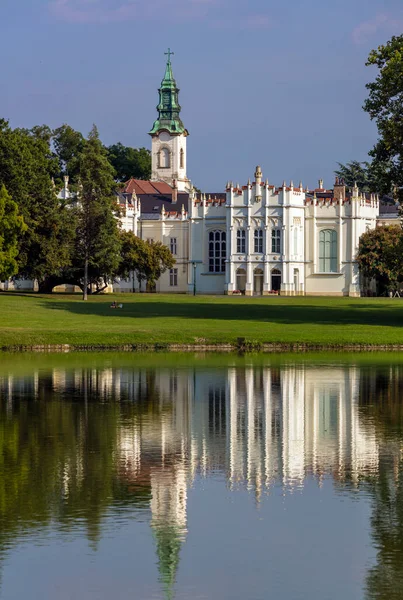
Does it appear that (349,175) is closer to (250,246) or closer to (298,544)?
(250,246)

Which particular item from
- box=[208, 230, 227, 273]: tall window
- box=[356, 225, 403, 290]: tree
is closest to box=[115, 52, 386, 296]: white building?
box=[208, 230, 227, 273]: tall window

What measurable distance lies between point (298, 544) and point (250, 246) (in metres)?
111

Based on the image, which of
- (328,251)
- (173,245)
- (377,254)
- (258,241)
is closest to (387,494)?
(377,254)

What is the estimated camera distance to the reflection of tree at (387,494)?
548 inches

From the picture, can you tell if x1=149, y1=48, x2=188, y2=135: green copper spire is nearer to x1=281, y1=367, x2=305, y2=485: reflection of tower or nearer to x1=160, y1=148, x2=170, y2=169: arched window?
x1=160, y1=148, x2=170, y2=169: arched window

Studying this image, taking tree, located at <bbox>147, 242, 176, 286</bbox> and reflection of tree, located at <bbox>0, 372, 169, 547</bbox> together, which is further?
tree, located at <bbox>147, 242, 176, 286</bbox>

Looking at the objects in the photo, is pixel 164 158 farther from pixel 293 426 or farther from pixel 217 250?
pixel 293 426

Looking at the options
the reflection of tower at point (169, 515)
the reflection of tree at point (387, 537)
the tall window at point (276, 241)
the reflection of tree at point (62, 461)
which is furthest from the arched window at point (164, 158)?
the reflection of tree at point (387, 537)

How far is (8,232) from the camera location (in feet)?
249

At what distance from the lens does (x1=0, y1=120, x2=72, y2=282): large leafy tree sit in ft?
285

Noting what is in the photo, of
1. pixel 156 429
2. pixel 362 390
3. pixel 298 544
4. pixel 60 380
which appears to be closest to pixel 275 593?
pixel 298 544

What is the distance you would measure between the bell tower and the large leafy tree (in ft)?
247

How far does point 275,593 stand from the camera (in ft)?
44.2

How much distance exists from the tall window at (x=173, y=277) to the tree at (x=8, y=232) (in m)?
52.4
